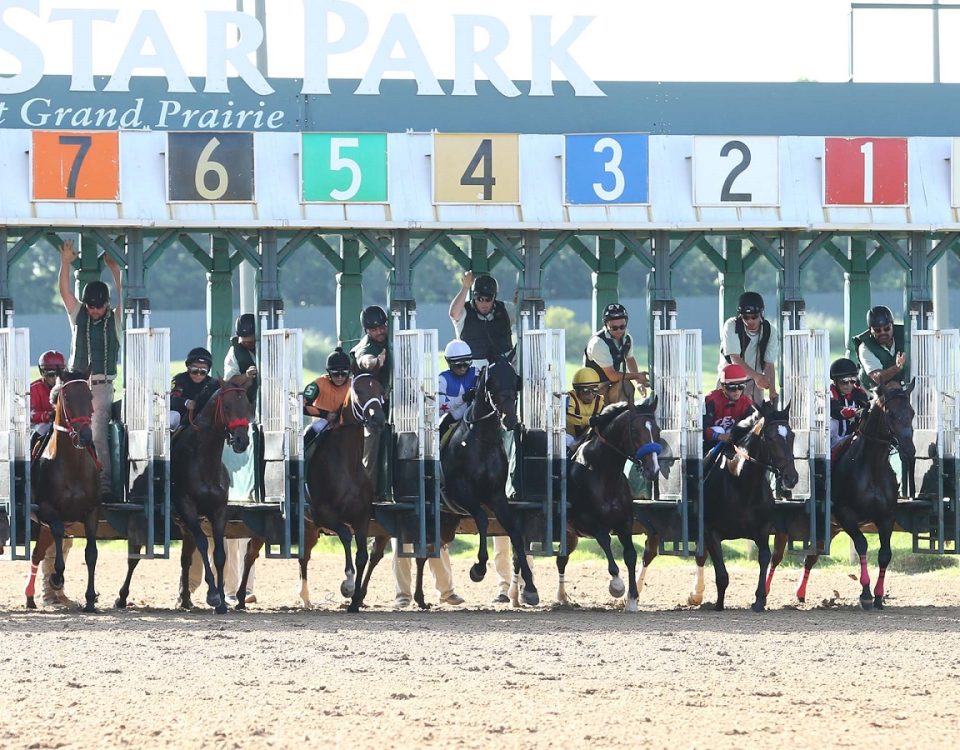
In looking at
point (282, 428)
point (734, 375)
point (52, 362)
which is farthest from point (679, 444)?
point (52, 362)

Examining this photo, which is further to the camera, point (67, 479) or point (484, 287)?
point (484, 287)

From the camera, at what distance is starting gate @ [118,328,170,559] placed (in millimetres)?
14391

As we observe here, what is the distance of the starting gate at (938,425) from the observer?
15336 mm

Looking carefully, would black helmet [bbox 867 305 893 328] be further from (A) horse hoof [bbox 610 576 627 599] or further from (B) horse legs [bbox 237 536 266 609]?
(B) horse legs [bbox 237 536 266 609]

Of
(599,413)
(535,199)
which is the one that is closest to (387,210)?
(535,199)

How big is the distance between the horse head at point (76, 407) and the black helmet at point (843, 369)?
5502 mm

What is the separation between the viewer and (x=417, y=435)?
575 inches

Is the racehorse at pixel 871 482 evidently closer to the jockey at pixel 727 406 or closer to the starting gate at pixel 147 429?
the jockey at pixel 727 406

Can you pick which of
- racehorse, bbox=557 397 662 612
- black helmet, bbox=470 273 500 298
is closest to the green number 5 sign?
black helmet, bbox=470 273 500 298

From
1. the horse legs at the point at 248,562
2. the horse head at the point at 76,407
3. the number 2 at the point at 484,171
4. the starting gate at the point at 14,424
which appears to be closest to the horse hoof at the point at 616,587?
the horse legs at the point at 248,562

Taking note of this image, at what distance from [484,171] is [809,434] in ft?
9.95

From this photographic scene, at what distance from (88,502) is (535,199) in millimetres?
3908

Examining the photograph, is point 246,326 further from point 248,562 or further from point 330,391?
point 248,562

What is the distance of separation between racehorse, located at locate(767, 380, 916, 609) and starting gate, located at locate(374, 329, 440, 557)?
8.51ft
